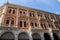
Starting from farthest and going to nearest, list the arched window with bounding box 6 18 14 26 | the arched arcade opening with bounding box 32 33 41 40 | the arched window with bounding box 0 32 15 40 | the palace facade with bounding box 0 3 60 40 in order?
the arched arcade opening with bounding box 32 33 41 40
the arched window with bounding box 6 18 14 26
the palace facade with bounding box 0 3 60 40
the arched window with bounding box 0 32 15 40

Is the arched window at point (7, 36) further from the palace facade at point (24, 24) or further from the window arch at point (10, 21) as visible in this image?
the window arch at point (10, 21)

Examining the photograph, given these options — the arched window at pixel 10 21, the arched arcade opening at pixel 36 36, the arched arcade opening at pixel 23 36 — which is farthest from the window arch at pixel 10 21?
the arched arcade opening at pixel 36 36

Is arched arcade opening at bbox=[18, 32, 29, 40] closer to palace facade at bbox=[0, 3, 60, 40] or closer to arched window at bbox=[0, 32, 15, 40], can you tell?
palace facade at bbox=[0, 3, 60, 40]

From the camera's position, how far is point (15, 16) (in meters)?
22.3

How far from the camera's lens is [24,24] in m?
22.0

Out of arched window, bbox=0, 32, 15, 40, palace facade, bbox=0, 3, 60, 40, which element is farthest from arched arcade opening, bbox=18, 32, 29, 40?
arched window, bbox=0, 32, 15, 40

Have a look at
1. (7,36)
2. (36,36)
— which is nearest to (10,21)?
(7,36)

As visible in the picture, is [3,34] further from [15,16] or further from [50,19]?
[50,19]

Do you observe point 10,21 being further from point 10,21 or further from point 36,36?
point 36,36

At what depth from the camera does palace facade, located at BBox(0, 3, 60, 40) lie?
19.0 meters

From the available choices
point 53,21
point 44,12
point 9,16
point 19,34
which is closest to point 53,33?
point 53,21

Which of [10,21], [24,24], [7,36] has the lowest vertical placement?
[7,36]

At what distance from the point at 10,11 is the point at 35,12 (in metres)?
7.88

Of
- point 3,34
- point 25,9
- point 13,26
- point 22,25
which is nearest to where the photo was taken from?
point 3,34
